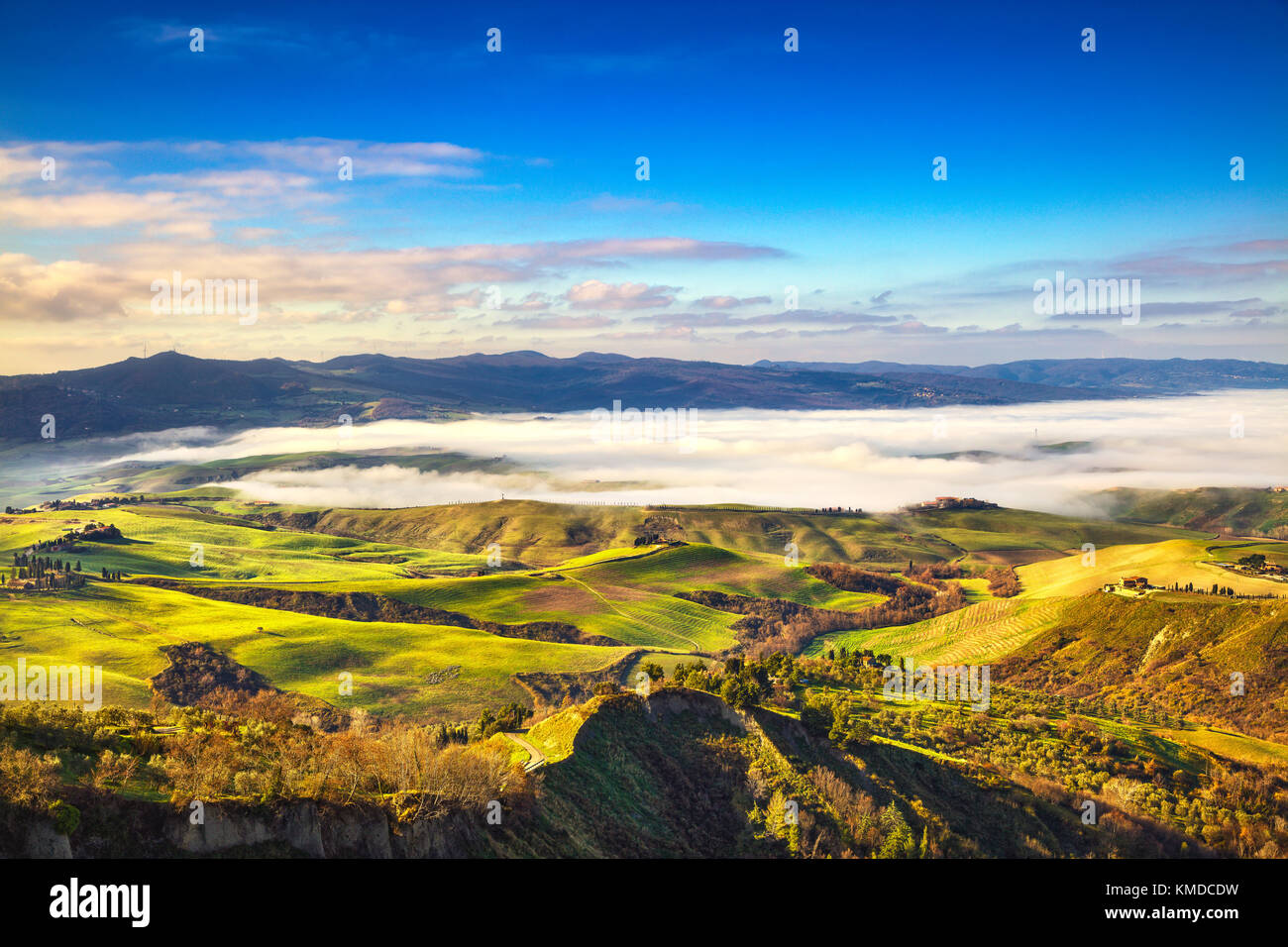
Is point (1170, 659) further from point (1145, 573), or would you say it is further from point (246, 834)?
point (246, 834)

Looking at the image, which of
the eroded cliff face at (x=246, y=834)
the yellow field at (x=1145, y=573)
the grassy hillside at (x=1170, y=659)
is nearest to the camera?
the eroded cliff face at (x=246, y=834)

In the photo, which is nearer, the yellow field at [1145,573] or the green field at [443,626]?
the green field at [443,626]

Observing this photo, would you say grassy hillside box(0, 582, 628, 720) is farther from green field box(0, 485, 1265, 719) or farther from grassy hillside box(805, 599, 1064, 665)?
grassy hillside box(805, 599, 1064, 665)

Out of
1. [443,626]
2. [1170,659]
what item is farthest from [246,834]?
[1170,659]

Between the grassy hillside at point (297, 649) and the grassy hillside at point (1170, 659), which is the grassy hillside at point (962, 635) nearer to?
the grassy hillside at point (1170, 659)

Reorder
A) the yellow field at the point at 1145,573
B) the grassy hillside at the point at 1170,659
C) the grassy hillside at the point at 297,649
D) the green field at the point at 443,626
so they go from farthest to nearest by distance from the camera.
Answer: the yellow field at the point at 1145,573 < the green field at the point at 443,626 < the grassy hillside at the point at 297,649 < the grassy hillside at the point at 1170,659

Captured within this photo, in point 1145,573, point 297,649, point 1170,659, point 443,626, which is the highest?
point 1145,573

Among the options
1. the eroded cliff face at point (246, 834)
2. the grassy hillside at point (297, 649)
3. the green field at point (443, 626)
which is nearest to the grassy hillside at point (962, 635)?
the green field at point (443, 626)

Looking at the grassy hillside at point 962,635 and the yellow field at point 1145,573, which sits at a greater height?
the yellow field at point 1145,573

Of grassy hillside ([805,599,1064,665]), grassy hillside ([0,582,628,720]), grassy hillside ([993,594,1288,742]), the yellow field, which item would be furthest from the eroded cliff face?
the yellow field

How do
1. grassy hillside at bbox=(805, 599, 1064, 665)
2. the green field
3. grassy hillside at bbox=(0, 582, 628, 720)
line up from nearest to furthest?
grassy hillside at bbox=(0, 582, 628, 720)
the green field
grassy hillside at bbox=(805, 599, 1064, 665)

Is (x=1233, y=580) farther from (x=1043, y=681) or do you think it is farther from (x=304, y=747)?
(x=304, y=747)

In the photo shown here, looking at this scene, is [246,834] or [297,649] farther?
[297,649]
